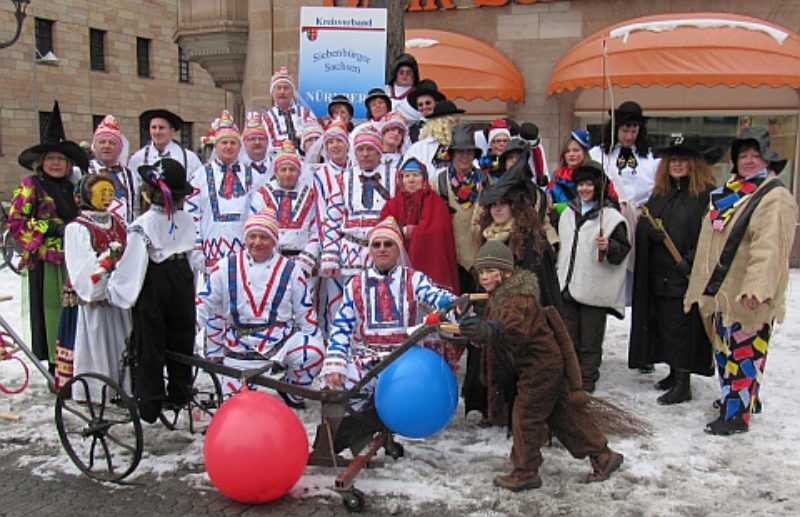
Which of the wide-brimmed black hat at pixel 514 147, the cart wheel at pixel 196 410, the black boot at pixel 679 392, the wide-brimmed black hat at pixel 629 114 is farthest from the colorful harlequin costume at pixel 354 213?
the black boot at pixel 679 392

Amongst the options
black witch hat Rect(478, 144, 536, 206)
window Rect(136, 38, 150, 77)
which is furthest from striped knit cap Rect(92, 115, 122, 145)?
window Rect(136, 38, 150, 77)

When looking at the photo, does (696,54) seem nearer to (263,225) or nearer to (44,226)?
(263,225)

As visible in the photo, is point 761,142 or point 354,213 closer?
point 761,142

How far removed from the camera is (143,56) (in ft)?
113

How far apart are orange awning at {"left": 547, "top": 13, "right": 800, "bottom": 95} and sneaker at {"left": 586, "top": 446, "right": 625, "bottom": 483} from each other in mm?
7068

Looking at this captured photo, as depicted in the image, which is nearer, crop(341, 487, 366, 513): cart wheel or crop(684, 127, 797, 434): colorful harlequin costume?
crop(341, 487, 366, 513): cart wheel

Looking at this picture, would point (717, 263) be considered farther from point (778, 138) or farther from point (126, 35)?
point (126, 35)

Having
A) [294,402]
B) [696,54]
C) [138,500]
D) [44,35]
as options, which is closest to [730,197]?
[294,402]

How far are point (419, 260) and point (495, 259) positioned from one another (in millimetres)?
1196

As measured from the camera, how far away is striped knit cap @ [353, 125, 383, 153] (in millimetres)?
5379

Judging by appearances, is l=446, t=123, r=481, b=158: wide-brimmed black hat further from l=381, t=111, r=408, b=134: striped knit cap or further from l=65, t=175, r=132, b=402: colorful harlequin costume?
l=65, t=175, r=132, b=402: colorful harlequin costume

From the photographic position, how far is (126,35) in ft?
108

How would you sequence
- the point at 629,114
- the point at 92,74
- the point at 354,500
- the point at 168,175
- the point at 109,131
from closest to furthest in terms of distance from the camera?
the point at 354,500 < the point at 168,175 < the point at 109,131 < the point at 629,114 < the point at 92,74

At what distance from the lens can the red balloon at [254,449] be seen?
3426mm
